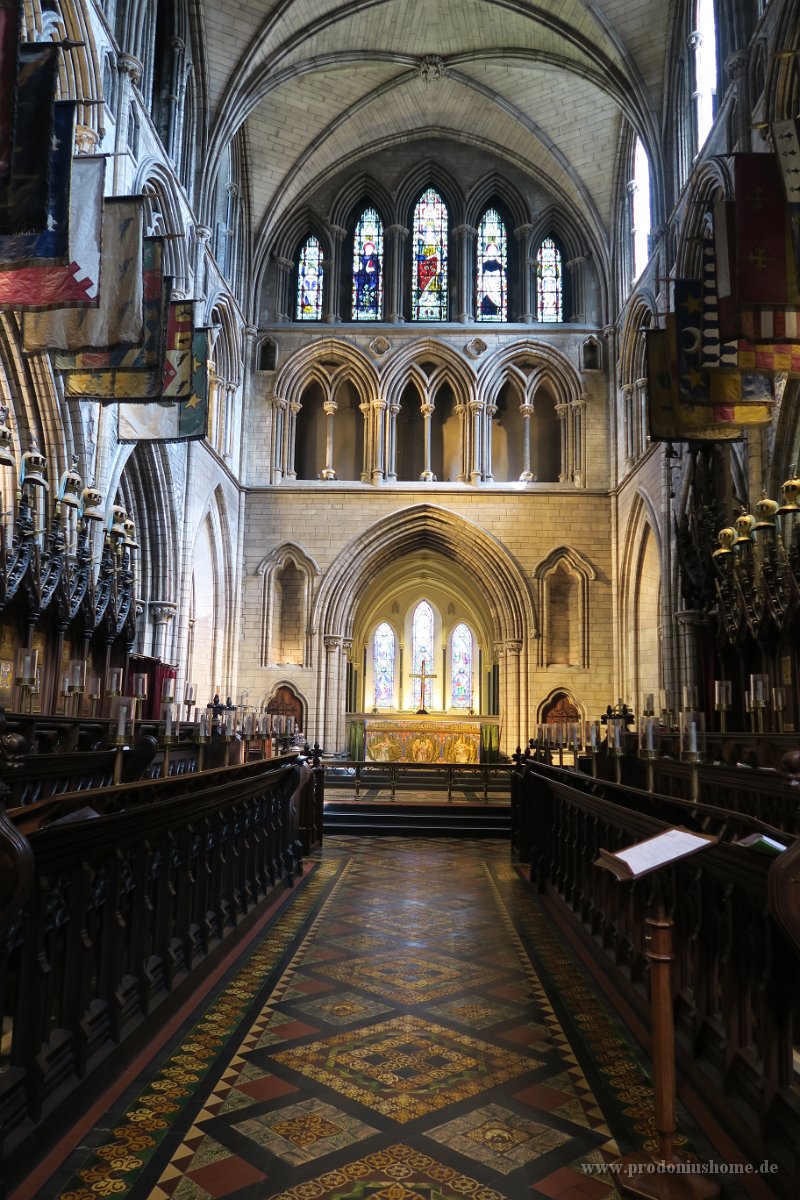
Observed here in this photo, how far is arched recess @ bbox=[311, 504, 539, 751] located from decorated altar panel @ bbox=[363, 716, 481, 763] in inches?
31.8

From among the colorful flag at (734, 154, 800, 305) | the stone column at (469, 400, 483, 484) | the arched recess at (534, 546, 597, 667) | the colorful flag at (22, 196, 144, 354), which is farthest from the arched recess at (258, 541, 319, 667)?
the colorful flag at (734, 154, 800, 305)

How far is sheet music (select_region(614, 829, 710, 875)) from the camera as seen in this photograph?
2.42 meters

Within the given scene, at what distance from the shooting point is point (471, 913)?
21.0ft

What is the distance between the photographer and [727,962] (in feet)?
9.92

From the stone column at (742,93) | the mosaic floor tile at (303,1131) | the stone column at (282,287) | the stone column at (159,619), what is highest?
the stone column at (282,287)

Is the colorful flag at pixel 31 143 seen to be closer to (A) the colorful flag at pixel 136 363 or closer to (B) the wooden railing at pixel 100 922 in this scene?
(A) the colorful flag at pixel 136 363

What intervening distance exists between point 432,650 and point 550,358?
33.0 ft

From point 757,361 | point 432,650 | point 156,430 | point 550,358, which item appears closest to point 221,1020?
point 757,361

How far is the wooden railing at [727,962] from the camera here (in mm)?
2549

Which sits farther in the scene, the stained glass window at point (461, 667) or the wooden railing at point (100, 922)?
the stained glass window at point (461, 667)

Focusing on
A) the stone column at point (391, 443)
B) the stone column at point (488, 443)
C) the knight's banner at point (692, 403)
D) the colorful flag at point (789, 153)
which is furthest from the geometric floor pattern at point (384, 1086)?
the stone column at point (391, 443)

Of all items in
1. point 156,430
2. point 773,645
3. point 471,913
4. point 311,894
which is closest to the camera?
point 471,913

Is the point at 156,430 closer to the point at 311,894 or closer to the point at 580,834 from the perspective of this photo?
the point at 311,894

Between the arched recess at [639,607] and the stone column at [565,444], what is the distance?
99.7 inches
